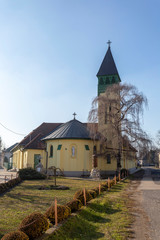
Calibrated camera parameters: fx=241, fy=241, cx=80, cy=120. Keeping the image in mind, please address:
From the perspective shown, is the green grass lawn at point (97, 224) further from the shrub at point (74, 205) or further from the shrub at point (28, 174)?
the shrub at point (28, 174)

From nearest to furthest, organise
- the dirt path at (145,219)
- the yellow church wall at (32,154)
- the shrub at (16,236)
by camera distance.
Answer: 1. the shrub at (16,236)
2. the dirt path at (145,219)
3. the yellow church wall at (32,154)

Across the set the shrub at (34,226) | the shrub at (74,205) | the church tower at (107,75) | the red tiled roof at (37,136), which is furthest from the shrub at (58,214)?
the church tower at (107,75)

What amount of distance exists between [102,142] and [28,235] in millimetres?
23089

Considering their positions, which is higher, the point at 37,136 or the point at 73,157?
the point at 37,136

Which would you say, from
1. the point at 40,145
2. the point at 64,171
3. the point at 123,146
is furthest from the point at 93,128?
the point at 40,145

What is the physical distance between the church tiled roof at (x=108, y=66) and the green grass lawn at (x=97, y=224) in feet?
91.9

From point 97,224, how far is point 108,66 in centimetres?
3208

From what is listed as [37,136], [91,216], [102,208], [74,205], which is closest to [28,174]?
[37,136]

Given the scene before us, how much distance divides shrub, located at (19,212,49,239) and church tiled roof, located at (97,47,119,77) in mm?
31987

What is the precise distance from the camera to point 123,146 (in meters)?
28.3

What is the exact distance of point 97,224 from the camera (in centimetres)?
834

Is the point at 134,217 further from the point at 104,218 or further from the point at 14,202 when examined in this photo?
the point at 14,202

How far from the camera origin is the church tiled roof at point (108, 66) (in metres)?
36.7

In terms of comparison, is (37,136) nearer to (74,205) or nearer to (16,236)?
(74,205)
